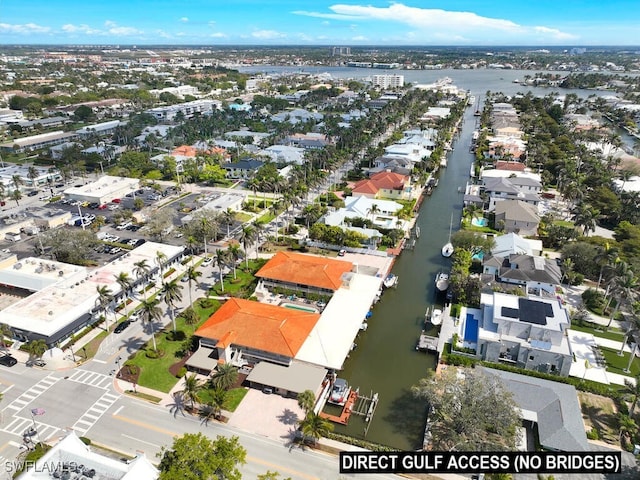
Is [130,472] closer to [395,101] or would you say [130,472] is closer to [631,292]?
[631,292]

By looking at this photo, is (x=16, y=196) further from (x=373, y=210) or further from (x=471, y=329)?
(x=471, y=329)

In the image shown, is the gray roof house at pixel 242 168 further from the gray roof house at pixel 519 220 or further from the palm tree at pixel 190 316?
the palm tree at pixel 190 316

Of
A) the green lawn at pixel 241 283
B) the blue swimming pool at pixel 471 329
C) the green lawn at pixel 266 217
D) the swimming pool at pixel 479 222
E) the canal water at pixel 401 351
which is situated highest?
the swimming pool at pixel 479 222

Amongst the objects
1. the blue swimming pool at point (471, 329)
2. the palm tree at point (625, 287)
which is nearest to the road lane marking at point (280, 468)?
the blue swimming pool at point (471, 329)

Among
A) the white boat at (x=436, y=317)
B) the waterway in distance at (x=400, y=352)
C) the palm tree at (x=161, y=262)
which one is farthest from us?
the palm tree at (x=161, y=262)

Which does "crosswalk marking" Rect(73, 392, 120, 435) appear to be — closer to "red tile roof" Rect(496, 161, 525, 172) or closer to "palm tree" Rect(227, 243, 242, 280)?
"palm tree" Rect(227, 243, 242, 280)

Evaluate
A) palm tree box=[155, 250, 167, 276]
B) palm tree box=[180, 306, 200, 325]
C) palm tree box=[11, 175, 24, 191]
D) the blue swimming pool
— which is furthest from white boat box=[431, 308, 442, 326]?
palm tree box=[11, 175, 24, 191]

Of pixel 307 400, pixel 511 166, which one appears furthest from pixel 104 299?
pixel 511 166
